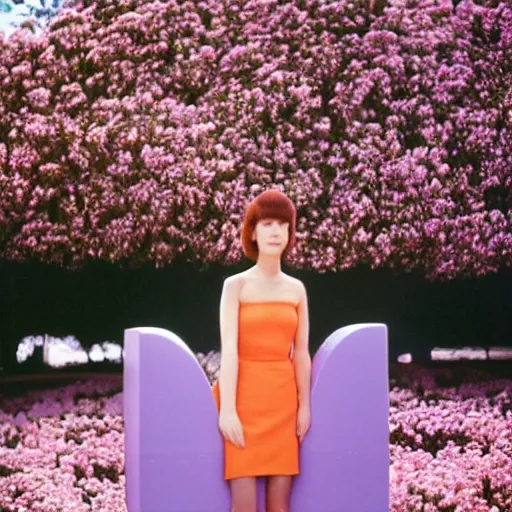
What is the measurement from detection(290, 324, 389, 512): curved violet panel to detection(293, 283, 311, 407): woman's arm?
0.03 metres

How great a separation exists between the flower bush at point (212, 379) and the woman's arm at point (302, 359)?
169 centimetres

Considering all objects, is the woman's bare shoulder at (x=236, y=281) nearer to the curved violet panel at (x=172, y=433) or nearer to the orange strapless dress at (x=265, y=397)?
the orange strapless dress at (x=265, y=397)

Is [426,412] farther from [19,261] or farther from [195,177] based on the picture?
[19,261]

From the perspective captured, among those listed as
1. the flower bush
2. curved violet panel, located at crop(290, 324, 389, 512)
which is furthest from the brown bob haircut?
the flower bush

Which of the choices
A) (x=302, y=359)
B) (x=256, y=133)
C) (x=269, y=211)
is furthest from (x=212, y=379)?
(x=269, y=211)

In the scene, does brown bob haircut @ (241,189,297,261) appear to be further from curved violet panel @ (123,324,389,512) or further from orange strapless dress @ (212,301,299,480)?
curved violet panel @ (123,324,389,512)

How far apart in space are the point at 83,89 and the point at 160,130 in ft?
2.72

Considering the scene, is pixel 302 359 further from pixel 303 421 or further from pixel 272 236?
pixel 272 236

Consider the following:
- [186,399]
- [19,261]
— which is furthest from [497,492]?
[19,261]

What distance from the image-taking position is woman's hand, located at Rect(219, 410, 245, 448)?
2969 mm

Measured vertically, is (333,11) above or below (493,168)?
above

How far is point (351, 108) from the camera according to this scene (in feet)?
23.6

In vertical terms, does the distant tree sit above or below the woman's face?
above

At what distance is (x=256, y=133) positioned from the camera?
7137 millimetres
